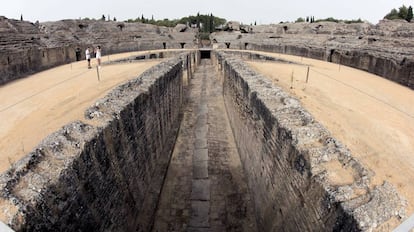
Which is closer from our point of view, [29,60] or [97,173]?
[97,173]

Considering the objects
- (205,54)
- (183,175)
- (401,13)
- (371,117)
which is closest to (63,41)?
(205,54)

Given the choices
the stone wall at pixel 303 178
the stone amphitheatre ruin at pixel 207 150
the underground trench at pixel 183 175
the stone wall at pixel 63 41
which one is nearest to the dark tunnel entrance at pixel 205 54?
the stone wall at pixel 63 41

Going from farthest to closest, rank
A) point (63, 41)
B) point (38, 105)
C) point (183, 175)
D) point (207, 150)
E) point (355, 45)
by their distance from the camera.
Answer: point (63, 41) < point (355, 45) < point (207, 150) < point (183, 175) < point (38, 105)

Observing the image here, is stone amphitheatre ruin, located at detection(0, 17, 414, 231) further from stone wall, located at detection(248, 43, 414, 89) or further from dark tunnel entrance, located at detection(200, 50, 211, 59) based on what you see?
dark tunnel entrance, located at detection(200, 50, 211, 59)

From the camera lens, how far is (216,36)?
127ft

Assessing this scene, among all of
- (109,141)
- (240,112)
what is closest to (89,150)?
(109,141)

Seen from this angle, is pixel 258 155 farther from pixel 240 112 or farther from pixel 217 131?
pixel 217 131

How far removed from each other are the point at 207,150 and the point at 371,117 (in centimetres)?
528

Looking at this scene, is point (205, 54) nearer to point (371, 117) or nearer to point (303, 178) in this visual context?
point (371, 117)

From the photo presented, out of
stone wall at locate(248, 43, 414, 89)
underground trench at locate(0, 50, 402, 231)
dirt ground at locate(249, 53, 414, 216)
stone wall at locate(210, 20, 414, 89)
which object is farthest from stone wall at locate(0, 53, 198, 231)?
stone wall at locate(210, 20, 414, 89)

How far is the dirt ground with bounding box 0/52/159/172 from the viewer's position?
5656 millimetres

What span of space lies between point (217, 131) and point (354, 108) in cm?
531

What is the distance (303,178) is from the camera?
4160 mm

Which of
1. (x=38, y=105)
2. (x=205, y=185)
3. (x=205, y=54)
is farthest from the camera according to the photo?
(x=205, y=54)
